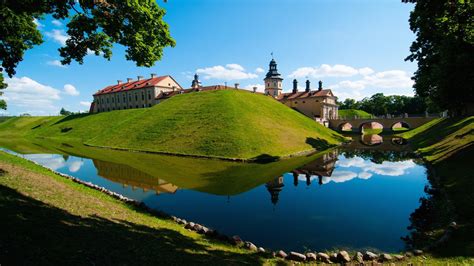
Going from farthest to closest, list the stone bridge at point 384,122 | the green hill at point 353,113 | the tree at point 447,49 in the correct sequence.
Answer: the green hill at point 353,113 → the stone bridge at point 384,122 → the tree at point 447,49

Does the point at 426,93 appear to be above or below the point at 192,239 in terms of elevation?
above

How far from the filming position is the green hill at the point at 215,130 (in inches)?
1661

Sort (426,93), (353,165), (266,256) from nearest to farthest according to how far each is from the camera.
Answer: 1. (266,256)
2. (353,165)
3. (426,93)

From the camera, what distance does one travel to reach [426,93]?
3866cm

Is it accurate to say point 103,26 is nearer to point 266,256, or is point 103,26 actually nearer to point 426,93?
point 266,256

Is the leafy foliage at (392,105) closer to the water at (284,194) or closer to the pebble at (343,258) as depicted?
the water at (284,194)

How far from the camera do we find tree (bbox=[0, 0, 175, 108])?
11516mm

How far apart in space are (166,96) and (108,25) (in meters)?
83.6

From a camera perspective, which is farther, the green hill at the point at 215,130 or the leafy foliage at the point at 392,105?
the leafy foliage at the point at 392,105

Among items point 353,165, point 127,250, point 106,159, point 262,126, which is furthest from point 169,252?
point 262,126

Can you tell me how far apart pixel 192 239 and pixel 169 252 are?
92.0 inches

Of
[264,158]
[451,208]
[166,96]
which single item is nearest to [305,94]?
[166,96]

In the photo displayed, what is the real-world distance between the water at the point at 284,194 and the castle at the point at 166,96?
2226 inches

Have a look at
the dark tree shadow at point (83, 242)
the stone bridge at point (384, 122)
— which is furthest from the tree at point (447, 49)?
the stone bridge at point (384, 122)
